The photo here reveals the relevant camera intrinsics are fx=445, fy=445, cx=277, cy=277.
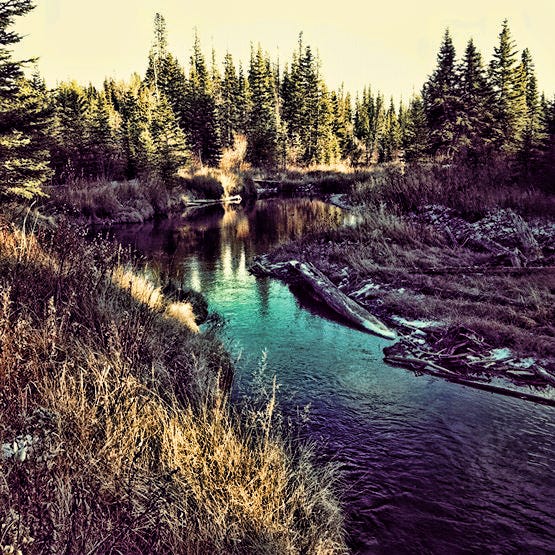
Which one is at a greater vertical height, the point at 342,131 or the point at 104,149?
the point at 342,131

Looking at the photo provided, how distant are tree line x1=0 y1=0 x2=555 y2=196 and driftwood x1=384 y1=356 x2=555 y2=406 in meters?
12.5

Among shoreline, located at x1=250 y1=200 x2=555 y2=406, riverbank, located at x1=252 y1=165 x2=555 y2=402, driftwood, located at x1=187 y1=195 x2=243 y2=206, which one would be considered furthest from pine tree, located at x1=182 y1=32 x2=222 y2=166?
shoreline, located at x1=250 y1=200 x2=555 y2=406

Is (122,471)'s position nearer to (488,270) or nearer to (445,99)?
(488,270)

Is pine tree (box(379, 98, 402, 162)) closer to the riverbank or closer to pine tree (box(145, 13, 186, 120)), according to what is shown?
pine tree (box(145, 13, 186, 120))

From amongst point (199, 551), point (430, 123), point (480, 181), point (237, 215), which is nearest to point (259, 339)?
point (199, 551)

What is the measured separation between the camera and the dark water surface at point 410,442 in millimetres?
3689

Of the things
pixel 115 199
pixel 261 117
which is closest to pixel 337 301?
pixel 115 199

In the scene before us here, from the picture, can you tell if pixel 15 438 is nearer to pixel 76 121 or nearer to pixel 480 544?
pixel 480 544

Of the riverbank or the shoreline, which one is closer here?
the shoreline

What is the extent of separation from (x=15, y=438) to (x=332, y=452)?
10.1ft

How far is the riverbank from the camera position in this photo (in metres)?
6.67

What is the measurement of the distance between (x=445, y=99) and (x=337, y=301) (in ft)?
90.7

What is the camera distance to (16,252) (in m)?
5.39

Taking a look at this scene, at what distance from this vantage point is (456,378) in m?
6.35
